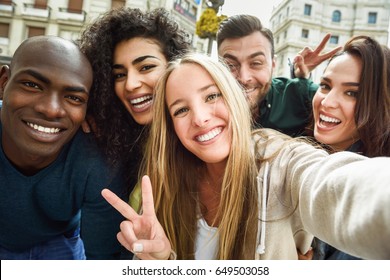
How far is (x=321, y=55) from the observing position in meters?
1.20

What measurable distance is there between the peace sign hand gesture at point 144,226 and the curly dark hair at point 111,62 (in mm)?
206

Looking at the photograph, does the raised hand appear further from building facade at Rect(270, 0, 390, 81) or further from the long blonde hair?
the long blonde hair

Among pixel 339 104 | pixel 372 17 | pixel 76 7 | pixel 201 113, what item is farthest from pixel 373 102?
pixel 76 7

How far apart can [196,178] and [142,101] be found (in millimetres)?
253

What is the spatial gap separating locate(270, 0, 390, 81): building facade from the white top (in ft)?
3.61

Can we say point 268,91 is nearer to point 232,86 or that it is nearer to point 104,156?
point 232,86

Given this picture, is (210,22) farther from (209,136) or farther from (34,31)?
(34,31)

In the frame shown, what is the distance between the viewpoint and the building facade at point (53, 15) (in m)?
3.33

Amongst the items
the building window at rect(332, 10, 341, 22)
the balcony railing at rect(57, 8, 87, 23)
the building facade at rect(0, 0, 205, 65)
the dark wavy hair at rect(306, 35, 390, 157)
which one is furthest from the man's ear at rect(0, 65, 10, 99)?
the balcony railing at rect(57, 8, 87, 23)

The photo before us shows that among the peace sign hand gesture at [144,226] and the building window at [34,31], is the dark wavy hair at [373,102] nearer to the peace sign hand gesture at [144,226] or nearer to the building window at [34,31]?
the peace sign hand gesture at [144,226]

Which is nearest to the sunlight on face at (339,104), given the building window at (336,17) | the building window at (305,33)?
the building window at (305,33)
